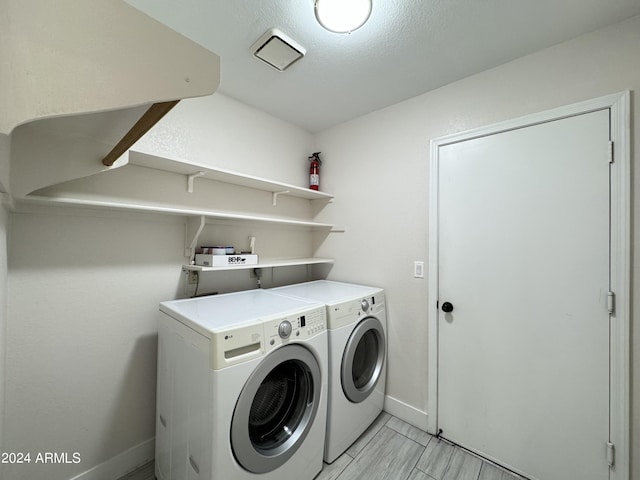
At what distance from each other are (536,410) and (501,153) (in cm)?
150

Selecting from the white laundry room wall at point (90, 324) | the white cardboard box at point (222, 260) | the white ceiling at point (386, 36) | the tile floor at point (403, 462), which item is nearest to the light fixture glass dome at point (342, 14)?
the white ceiling at point (386, 36)

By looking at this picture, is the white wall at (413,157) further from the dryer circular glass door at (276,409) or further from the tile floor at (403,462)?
the dryer circular glass door at (276,409)

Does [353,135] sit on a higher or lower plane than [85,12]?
higher

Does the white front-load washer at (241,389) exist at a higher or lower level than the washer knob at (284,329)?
lower

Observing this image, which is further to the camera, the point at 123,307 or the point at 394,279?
the point at 394,279

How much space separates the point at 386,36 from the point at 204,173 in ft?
4.32

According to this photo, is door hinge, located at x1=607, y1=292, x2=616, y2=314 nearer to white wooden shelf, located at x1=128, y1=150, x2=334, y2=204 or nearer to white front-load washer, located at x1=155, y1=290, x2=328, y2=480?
white front-load washer, located at x1=155, y1=290, x2=328, y2=480

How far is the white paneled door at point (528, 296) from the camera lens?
1.27m

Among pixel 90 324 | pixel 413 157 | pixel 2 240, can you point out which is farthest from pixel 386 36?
pixel 90 324

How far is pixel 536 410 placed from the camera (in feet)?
4.62

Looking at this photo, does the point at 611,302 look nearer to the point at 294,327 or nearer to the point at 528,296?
the point at 528,296

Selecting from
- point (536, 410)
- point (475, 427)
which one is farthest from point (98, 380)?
point (536, 410)

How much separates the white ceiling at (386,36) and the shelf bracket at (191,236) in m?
0.98

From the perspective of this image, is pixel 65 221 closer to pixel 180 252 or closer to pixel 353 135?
pixel 180 252
